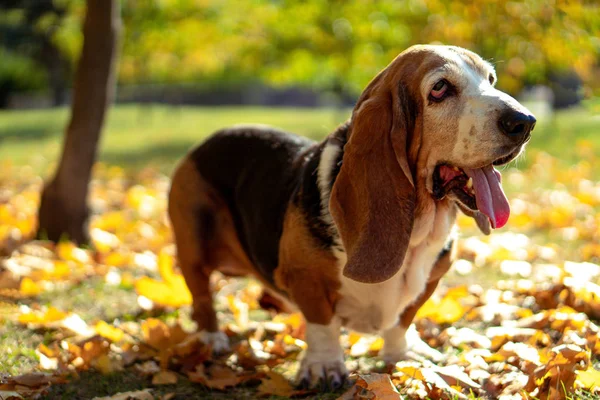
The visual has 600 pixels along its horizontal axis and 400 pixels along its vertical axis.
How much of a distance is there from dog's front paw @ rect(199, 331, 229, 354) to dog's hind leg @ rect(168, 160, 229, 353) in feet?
0.04

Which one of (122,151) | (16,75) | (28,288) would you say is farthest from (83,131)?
(16,75)

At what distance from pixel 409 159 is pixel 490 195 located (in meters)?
0.35

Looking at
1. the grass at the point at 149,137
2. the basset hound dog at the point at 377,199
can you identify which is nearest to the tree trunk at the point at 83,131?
the basset hound dog at the point at 377,199

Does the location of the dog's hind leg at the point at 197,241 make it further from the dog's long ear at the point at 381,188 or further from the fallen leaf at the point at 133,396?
the dog's long ear at the point at 381,188

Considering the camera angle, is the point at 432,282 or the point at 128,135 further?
the point at 128,135

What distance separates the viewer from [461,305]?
14.6ft

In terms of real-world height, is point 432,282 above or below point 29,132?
above

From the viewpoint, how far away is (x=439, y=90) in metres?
2.94

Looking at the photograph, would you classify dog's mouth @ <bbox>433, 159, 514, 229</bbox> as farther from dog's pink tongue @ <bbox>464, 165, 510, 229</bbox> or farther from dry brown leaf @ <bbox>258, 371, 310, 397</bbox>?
dry brown leaf @ <bbox>258, 371, 310, 397</bbox>

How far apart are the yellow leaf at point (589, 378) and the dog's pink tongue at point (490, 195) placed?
65cm

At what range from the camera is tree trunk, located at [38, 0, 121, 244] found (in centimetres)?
605

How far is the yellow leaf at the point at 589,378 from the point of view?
2.87 m

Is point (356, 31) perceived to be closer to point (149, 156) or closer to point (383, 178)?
point (149, 156)

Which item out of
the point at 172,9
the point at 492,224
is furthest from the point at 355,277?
the point at 172,9
